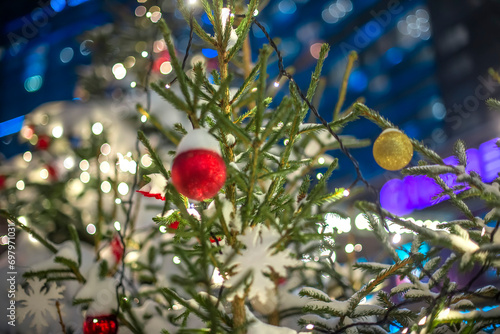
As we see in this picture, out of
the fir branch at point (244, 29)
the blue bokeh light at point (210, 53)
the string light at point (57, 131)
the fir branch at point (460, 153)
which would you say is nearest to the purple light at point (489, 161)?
the blue bokeh light at point (210, 53)

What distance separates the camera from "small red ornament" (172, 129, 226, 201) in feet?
2.37

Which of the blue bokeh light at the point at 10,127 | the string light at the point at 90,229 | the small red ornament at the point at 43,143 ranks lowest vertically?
the blue bokeh light at the point at 10,127

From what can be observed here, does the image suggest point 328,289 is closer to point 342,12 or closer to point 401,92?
point 342,12

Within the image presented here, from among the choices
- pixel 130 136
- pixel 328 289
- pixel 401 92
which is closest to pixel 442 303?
pixel 328 289

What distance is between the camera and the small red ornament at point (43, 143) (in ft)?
9.58

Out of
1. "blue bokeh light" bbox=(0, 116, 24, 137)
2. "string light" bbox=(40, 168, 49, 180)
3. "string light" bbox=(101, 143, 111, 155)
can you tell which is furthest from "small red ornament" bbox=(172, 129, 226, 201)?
"blue bokeh light" bbox=(0, 116, 24, 137)

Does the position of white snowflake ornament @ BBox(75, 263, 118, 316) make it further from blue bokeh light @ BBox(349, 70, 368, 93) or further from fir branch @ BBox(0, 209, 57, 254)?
blue bokeh light @ BBox(349, 70, 368, 93)

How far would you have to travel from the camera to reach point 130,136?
2.77m

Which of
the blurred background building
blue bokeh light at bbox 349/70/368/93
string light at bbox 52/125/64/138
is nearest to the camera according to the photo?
string light at bbox 52/125/64/138

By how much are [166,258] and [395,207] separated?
306 inches

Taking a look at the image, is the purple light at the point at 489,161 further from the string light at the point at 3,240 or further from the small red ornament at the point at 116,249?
the string light at the point at 3,240

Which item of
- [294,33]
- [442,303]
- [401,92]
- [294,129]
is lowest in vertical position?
[401,92]

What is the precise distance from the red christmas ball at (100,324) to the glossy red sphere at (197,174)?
654 millimetres

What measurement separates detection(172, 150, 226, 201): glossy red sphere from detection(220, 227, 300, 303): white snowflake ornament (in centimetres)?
13
